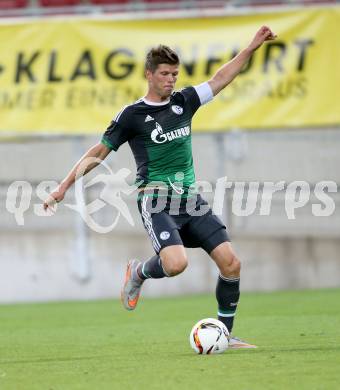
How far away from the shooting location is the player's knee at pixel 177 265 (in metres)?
7.96

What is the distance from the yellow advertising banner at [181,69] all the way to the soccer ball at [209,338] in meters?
7.52

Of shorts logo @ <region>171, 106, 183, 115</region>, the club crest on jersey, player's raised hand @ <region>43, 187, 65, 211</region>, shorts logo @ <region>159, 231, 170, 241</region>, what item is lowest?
shorts logo @ <region>159, 231, 170, 241</region>

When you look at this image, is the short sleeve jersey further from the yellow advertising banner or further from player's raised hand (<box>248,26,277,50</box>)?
the yellow advertising banner

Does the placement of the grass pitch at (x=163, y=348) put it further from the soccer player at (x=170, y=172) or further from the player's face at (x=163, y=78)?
the player's face at (x=163, y=78)

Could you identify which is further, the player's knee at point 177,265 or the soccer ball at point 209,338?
the player's knee at point 177,265

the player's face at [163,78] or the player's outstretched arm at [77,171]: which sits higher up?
the player's face at [163,78]

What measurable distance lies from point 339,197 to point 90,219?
389 cm

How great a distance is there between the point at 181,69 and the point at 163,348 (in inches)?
290

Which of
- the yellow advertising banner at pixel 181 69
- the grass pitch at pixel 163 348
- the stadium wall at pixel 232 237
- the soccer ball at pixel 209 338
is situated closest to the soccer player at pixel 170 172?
the soccer ball at pixel 209 338

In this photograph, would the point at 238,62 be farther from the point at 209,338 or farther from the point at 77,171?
the point at 209,338

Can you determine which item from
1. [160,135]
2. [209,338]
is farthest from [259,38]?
[209,338]

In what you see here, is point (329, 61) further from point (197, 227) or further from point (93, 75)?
point (197, 227)

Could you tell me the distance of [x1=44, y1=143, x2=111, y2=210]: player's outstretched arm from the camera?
809 centimetres

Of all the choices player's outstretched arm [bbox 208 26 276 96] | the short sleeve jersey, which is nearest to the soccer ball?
the short sleeve jersey
